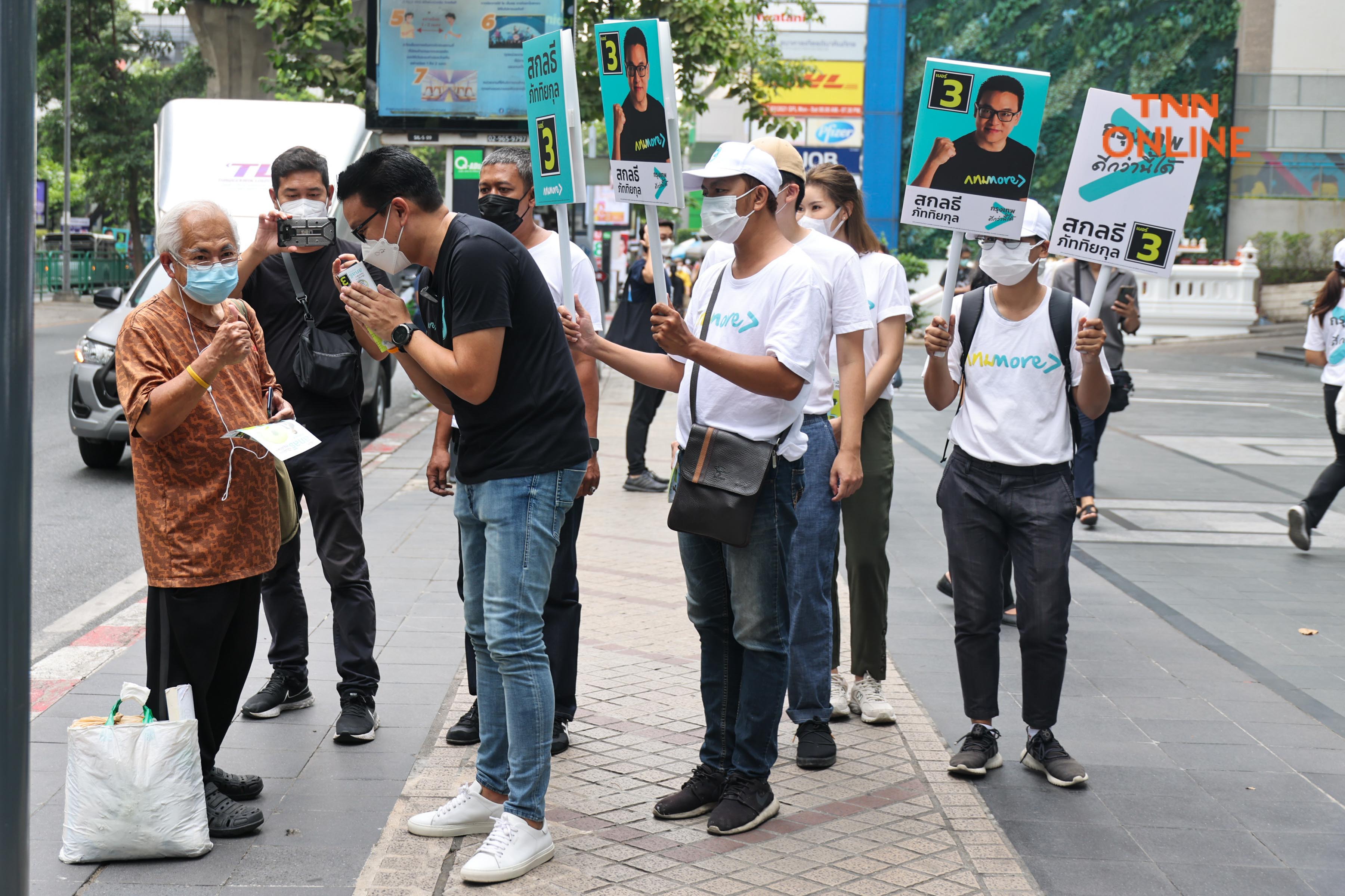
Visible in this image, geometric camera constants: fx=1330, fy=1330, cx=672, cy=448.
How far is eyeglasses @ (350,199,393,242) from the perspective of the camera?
11.9ft

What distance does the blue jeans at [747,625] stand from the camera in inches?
158

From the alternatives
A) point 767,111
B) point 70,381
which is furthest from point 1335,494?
point 767,111

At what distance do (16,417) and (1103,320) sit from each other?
280 inches

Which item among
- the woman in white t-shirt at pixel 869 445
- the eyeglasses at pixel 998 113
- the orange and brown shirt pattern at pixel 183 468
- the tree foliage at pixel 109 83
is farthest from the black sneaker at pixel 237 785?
the tree foliage at pixel 109 83

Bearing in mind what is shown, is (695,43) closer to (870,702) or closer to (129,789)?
(870,702)

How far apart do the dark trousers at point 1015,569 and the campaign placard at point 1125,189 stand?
2.49 feet

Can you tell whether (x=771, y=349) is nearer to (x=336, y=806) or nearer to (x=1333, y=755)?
(x=336, y=806)

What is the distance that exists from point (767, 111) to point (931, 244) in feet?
96.6

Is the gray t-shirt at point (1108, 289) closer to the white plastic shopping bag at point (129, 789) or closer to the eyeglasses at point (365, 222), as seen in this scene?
the eyeglasses at point (365, 222)

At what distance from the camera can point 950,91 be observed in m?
4.52

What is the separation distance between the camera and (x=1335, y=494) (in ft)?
28.1

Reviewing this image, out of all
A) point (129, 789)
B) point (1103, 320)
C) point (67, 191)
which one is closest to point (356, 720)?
point (129, 789)

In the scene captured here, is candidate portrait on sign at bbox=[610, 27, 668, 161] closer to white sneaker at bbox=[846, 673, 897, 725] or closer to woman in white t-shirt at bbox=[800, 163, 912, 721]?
woman in white t-shirt at bbox=[800, 163, 912, 721]

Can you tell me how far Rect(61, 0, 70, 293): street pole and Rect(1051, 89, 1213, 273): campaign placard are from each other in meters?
35.6
